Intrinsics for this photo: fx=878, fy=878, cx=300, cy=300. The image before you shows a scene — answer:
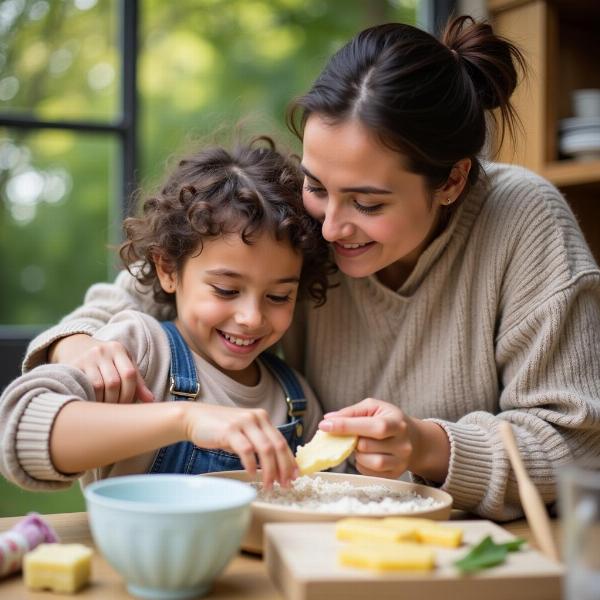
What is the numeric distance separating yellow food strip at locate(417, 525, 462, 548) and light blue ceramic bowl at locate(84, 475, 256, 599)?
180mm

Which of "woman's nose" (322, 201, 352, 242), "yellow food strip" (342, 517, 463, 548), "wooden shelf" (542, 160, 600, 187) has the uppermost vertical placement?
"wooden shelf" (542, 160, 600, 187)

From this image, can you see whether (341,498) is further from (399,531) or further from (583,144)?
(583,144)

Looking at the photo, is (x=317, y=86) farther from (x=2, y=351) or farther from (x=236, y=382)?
(x=2, y=351)

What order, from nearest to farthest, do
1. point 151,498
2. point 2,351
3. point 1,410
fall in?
point 151,498, point 1,410, point 2,351

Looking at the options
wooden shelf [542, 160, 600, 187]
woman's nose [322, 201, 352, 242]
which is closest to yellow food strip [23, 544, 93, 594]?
woman's nose [322, 201, 352, 242]

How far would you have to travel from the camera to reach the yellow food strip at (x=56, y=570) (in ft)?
2.78

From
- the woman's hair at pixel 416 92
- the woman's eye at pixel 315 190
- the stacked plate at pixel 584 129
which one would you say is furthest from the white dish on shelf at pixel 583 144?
the woman's eye at pixel 315 190

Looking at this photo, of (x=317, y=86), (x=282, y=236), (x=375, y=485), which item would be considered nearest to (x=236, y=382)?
(x=282, y=236)

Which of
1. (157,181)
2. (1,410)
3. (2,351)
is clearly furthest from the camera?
(2,351)

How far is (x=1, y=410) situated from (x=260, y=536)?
38 centimetres

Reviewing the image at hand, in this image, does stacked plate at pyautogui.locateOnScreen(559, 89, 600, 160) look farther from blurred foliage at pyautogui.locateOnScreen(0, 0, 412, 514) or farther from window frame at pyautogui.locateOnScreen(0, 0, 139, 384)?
blurred foliage at pyautogui.locateOnScreen(0, 0, 412, 514)

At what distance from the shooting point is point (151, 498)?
0.89 m

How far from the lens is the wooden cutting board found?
77 centimetres

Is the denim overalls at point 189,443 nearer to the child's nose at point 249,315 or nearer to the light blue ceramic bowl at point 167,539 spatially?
the child's nose at point 249,315
